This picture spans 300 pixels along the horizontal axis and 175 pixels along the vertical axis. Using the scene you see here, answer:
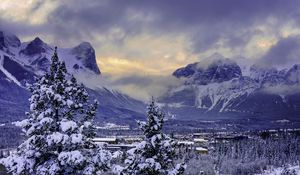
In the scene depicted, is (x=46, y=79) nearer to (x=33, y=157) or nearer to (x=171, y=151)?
(x=33, y=157)

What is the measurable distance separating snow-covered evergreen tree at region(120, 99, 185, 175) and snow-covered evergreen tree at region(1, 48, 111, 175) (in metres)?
3.95

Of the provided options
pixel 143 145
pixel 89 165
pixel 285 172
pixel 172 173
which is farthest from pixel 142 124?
pixel 285 172

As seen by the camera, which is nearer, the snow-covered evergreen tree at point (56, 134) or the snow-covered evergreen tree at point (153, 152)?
the snow-covered evergreen tree at point (56, 134)

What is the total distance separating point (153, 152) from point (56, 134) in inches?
329

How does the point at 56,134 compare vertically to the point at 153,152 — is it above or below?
above

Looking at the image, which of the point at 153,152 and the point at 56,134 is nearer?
the point at 56,134

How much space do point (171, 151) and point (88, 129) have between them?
20.9ft

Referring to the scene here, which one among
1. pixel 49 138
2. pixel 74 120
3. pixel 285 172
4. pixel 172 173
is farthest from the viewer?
pixel 285 172

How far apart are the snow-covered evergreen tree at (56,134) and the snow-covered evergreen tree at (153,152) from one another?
395cm

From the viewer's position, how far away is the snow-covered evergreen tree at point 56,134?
29.1 meters

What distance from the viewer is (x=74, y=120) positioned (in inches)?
1228

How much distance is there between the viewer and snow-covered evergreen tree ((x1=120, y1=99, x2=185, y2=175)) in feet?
112

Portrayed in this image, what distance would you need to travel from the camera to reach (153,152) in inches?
1373

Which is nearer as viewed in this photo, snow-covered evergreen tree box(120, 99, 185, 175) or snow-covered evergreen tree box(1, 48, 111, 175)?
snow-covered evergreen tree box(1, 48, 111, 175)
